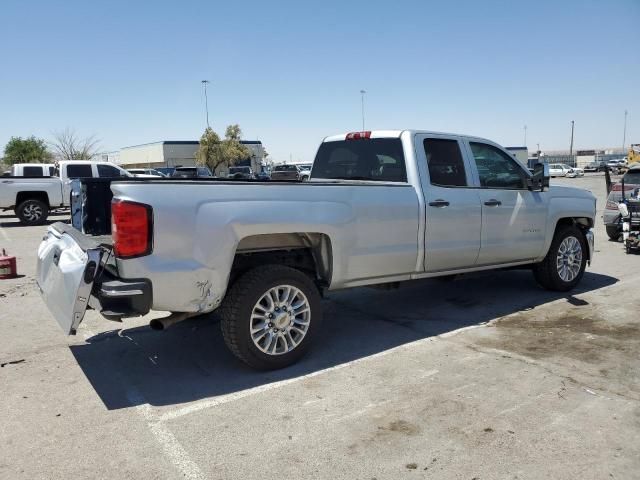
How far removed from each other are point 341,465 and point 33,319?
4472mm

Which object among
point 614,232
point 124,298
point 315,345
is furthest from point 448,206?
point 614,232

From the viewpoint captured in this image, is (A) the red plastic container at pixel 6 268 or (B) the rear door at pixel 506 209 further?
(A) the red plastic container at pixel 6 268

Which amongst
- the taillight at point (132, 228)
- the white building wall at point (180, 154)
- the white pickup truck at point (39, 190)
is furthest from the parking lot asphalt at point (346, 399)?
the white building wall at point (180, 154)

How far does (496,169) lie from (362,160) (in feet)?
5.21

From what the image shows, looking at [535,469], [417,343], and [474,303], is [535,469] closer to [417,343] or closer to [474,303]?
[417,343]

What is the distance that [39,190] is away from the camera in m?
16.7

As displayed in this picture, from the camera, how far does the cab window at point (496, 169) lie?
5914 mm

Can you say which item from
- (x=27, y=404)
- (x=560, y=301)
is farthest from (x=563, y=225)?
(x=27, y=404)

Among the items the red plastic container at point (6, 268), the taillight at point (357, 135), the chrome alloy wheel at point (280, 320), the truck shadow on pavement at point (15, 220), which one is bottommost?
the truck shadow on pavement at point (15, 220)

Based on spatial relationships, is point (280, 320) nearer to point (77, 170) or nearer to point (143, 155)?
point (77, 170)

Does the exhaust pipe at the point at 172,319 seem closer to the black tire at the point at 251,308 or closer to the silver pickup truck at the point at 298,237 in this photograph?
the silver pickup truck at the point at 298,237

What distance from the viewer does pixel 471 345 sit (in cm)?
489

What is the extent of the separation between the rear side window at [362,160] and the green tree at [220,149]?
183ft

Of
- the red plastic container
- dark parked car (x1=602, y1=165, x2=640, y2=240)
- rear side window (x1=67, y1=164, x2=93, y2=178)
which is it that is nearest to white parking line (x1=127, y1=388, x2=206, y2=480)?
the red plastic container
